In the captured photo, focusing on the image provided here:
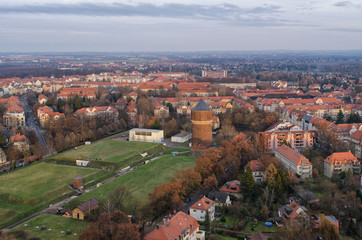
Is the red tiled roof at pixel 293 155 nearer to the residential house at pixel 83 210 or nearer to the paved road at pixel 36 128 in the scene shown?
the residential house at pixel 83 210

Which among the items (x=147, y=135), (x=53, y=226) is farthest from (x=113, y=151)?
(x=53, y=226)

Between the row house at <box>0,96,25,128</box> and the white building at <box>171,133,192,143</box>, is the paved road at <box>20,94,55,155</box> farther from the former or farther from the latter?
the white building at <box>171,133,192,143</box>

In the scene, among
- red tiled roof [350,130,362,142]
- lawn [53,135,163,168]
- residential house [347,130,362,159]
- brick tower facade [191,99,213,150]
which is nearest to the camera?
residential house [347,130,362,159]

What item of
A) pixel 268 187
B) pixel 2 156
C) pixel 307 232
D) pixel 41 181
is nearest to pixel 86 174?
pixel 41 181

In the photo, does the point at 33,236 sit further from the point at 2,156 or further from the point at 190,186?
the point at 2,156

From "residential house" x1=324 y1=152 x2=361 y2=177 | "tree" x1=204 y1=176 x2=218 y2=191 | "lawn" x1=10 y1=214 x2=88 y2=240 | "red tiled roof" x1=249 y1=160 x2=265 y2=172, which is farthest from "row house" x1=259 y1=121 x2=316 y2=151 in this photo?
"lawn" x1=10 y1=214 x2=88 y2=240

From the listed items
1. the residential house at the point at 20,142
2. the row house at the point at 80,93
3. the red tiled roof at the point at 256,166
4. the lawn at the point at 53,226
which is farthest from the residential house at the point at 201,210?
the row house at the point at 80,93
